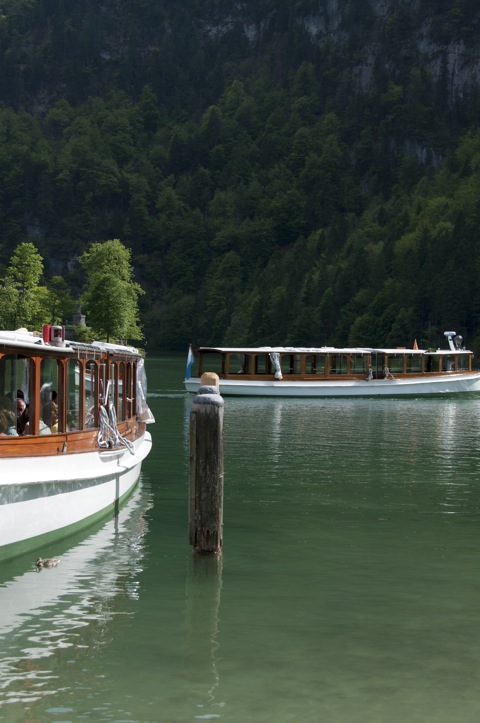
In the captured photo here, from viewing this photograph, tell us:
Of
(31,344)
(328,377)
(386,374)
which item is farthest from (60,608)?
(386,374)

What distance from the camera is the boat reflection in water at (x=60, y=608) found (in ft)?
48.8

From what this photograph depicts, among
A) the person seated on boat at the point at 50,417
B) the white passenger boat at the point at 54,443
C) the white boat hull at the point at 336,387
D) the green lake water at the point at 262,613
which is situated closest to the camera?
the green lake water at the point at 262,613

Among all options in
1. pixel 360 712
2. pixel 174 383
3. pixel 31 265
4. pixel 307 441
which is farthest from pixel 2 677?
pixel 31 265

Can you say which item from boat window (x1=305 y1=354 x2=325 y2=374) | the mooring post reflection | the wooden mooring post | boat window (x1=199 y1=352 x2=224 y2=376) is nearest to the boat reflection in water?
the mooring post reflection

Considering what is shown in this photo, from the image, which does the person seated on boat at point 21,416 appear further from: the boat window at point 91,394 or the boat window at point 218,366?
the boat window at point 218,366

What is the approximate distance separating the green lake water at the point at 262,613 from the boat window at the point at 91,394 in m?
2.39

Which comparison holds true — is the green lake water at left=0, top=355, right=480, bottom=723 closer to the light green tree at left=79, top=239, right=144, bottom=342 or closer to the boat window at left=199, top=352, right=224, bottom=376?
the boat window at left=199, top=352, right=224, bottom=376

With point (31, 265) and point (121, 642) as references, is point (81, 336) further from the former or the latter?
point (121, 642)

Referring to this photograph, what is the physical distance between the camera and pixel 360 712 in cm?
1380

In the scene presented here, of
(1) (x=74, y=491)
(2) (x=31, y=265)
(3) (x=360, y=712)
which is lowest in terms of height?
(3) (x=360, y=712)

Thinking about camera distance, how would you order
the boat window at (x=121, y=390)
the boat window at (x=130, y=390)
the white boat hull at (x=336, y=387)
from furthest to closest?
the white boat hull at (x=336, y=387) → the boat window at (x=130, y=390) → the boat window at (x=121, y=390)

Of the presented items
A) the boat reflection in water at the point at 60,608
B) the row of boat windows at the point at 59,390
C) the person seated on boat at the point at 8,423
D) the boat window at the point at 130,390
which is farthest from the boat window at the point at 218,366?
the person seated on boat at the point at 8,423

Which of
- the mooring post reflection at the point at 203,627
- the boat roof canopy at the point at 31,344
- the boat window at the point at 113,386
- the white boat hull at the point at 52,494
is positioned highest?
the boat roof canopy at the point at 31,344

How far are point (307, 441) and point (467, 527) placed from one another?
69.8ft
